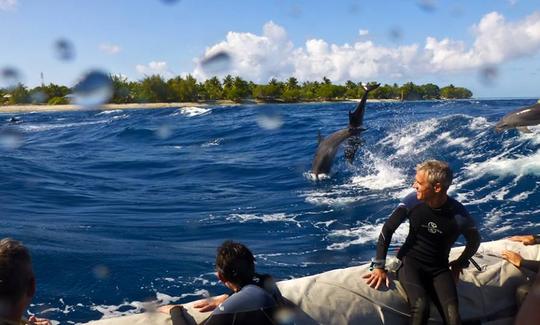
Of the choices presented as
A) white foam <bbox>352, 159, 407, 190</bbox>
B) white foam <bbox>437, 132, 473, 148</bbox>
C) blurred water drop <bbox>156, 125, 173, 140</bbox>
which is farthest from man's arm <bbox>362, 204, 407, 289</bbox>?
blurred water drop <bbox>156, 125, 173, 140</bbox>

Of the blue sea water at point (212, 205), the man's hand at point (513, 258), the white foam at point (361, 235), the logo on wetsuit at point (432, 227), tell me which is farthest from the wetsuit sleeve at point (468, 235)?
the white foam at point (361, 235)

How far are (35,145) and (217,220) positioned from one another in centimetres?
1675

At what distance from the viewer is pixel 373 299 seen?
3.82 metres

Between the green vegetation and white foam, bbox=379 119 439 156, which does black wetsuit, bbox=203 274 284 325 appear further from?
the green vegetation

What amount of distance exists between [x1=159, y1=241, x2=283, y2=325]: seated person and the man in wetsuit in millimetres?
1215

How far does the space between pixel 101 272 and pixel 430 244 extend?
4.30 m

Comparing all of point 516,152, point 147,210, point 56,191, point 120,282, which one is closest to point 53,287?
point 120,282

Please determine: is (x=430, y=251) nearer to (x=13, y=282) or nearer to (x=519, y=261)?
(x=519, y=261)

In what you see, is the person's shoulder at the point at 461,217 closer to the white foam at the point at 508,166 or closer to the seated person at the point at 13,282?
the seated person at the point at 13,282

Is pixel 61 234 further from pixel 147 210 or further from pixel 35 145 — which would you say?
pixel 35 145

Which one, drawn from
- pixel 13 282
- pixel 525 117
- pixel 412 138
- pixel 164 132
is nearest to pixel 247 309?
pixel 13 282

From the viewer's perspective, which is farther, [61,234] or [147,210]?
[147,210]

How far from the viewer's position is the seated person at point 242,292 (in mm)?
2684

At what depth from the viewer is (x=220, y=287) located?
19.9 ft
